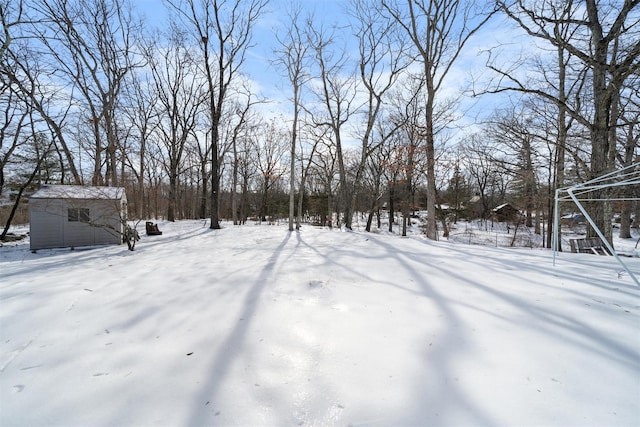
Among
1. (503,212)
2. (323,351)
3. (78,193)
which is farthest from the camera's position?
(503,212)

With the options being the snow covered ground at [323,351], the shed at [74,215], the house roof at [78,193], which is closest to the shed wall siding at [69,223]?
the shed at [74,215]

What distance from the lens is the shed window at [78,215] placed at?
9.12 m

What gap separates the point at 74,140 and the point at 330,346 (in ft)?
68.0


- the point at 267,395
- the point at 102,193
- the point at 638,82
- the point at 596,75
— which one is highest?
the point at 638,82

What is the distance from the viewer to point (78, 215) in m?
9.19

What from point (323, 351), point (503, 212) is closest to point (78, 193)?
point (323, 351)

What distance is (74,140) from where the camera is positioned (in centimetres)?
1555

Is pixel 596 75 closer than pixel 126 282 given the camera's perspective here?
No

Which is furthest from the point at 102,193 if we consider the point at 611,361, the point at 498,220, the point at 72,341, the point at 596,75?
the point at 498,220

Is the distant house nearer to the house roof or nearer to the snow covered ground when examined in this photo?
the snow covered ground

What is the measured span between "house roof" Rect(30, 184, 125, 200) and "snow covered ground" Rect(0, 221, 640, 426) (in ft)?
20.4

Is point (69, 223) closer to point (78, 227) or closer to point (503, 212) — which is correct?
point (78, 227)

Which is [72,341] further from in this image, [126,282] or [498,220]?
[498,220]

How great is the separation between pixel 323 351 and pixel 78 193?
11069mm
